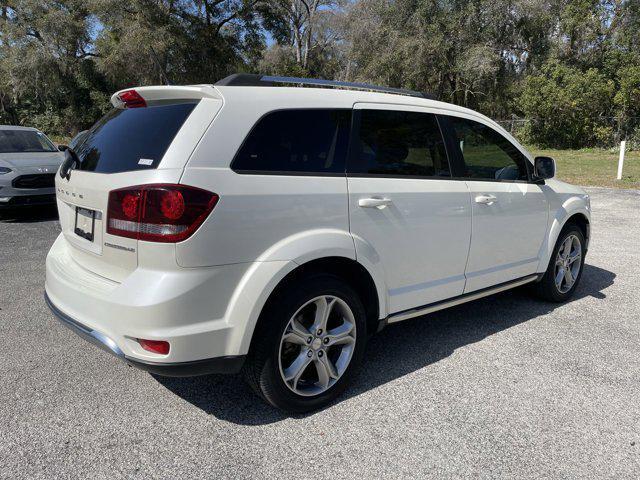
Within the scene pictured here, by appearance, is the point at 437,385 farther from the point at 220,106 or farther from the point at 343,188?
the point at 220,106

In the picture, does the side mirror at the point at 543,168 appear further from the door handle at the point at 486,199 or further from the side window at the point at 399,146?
the side window at the point at 399,146

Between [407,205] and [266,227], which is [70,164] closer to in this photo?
[266,227]

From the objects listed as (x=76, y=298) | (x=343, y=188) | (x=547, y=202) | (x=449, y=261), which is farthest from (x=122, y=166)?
(x=547, y=202)

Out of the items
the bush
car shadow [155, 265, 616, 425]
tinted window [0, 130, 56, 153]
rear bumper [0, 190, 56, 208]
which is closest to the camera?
car shadow [155, 265, 616, 425]

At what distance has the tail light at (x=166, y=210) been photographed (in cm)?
237

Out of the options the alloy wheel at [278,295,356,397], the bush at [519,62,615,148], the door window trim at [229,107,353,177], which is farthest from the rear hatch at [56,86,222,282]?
the bush at [519,62,615,148]

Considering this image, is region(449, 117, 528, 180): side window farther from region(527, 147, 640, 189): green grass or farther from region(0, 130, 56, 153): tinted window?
region(527, 147, 640, 189): green grass

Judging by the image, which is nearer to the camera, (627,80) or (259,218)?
(259,218)

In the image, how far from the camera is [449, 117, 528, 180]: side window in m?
3.80

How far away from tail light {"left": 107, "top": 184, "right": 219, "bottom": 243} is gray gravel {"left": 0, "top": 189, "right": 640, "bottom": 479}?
3.63 ft

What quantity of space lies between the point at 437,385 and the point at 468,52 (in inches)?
1047

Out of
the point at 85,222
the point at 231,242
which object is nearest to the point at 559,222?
the point at 231,242

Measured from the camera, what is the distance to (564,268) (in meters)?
4.83

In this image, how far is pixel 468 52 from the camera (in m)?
26.5
